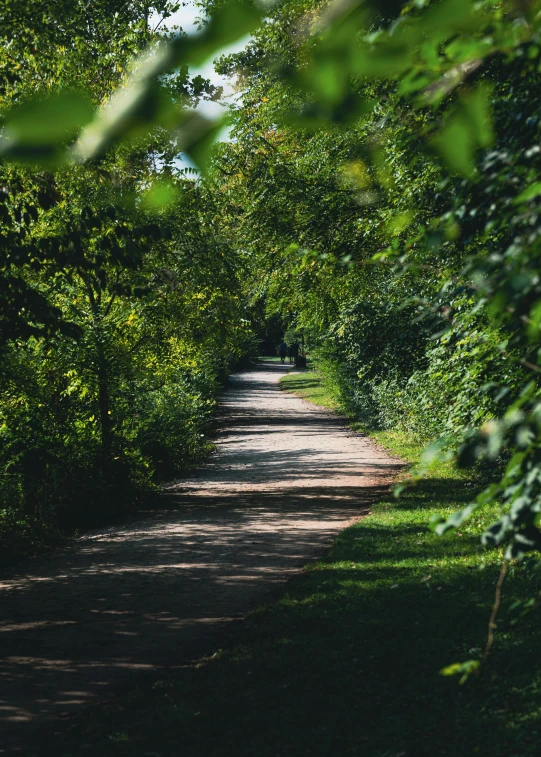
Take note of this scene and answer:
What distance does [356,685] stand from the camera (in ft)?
17.1

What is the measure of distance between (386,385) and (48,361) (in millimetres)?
10245

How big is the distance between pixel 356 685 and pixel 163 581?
3482 millimetres

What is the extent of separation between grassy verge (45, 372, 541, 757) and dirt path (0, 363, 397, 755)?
1.52 feet

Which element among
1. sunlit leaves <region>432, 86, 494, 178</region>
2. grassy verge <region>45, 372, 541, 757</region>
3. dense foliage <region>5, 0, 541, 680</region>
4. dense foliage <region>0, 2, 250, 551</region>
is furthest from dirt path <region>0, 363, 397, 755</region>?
sunlit leaves <region>432, 86, 494, 178</region>

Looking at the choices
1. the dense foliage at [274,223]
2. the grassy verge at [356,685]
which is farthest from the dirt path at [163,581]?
the dense foliage at [274,223]

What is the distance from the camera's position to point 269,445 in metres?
20.1

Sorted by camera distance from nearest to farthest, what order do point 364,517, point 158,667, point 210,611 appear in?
point 158,667
point 210,611
point 364,517

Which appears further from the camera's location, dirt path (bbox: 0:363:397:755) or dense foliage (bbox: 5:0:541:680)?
dirt path (bbox: 0:363:397:755)

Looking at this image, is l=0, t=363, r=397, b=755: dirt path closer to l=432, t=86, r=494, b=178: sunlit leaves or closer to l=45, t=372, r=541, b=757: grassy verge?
l=45, t=372, r=541, b=757: grassy verge

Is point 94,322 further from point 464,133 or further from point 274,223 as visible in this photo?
point 464,133

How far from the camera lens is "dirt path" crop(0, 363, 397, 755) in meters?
5.71

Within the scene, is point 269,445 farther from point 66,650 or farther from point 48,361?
point 66,650

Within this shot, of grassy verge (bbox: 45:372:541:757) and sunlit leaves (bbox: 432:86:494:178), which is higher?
sunlit leaves (bbox: 432:86:494:178)

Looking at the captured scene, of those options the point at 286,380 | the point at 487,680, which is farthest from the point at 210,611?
the point at 286,380
